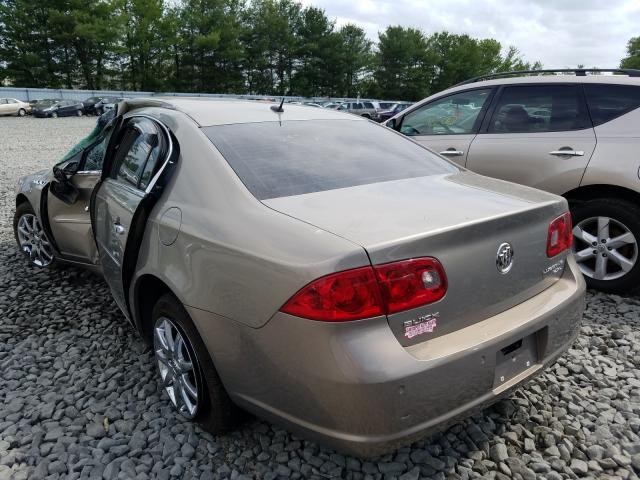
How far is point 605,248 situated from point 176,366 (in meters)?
3.38

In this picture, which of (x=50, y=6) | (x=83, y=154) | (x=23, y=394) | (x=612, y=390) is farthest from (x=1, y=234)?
(x=50, y=6)

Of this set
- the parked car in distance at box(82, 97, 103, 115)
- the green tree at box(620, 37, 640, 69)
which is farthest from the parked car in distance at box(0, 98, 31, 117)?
the green tree at box(620, 37, 640, 69)

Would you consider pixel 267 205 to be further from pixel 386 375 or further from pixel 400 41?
pixel 400 41

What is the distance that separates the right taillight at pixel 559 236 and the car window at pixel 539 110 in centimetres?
214

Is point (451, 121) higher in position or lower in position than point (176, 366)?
higher

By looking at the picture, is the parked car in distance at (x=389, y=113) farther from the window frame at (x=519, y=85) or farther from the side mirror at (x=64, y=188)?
the side mirror at (x=64, y=188)

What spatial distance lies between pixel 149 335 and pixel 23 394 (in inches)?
30.9

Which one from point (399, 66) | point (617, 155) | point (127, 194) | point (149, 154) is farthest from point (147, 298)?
point (399, 66)

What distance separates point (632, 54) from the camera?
75.2 metres

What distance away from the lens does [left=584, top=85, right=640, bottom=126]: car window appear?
3.94m

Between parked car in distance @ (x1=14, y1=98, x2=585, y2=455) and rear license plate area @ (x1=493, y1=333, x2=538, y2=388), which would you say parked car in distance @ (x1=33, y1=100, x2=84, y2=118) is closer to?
parked car in distance @ (x1=14, y1=98, x2=585, y2=455)

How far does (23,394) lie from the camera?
2830 millimetres

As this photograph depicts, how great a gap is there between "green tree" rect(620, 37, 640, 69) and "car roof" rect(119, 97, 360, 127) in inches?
3326

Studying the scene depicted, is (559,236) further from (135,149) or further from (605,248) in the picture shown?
(135,149)
